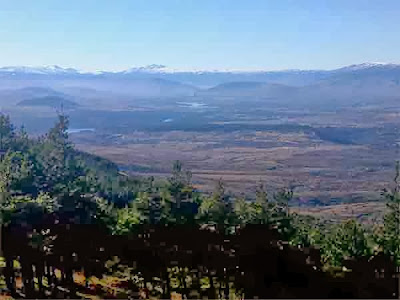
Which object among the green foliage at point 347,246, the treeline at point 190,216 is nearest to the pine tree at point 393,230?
the treeline at point 190,216

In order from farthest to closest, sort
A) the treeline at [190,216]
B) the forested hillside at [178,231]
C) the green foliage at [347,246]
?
1. the green foliage at [347,246]
2. the treeline at [190,216]
3. the forested hillside at [178,231]

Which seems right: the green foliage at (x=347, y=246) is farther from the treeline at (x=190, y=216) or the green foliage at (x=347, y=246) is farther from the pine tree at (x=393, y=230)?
the pine tree at (x=393, y=230)

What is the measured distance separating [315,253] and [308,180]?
5170 inches

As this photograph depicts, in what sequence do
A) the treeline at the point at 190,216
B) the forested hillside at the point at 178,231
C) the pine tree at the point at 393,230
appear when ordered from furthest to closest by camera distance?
the pine tree at the point at 393,230 < the treeline at the point at 190,216 < the forested hillside at the point at 178,231

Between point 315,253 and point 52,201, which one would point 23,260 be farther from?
point 315,253

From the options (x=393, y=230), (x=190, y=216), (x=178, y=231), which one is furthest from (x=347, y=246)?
(x=178, y=231)

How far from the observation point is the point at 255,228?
107 ft

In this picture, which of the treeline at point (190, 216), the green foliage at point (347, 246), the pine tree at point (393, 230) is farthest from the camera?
the pine tree at point (393, 230)

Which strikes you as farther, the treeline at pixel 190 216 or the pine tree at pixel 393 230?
the pine tree at pixel 393 230

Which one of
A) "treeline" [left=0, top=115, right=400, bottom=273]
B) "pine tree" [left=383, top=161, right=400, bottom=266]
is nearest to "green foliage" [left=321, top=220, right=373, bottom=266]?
"treeline" [left=0, top=115, right=400, bottom=273]

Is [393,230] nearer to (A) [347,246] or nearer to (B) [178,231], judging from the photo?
(A) [347,246]

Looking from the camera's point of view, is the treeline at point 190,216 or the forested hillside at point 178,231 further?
the treeline at point 190,216

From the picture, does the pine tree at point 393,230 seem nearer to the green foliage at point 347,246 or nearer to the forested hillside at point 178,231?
the forested hillside at point 178,231

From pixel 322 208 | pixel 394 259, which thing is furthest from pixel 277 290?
pixel 322 208
